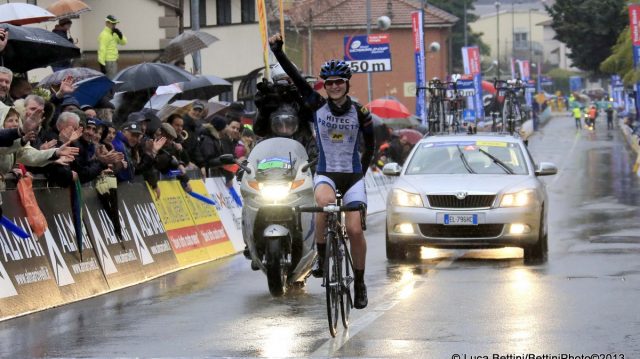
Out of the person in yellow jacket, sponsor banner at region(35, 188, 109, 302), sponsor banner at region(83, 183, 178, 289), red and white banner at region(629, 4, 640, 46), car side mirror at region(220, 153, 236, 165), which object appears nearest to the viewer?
car side mirror at region(220, 153, 236, 165)

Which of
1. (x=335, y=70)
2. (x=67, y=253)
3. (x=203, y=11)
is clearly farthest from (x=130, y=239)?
(x=203, y=11)

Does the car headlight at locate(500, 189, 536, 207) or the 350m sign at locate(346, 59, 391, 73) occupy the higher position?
the 350m sign at locate(346, 59, 391, 73)

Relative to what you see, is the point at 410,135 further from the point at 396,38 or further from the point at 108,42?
the point at 396,38

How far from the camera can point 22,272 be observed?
13336 millimetres

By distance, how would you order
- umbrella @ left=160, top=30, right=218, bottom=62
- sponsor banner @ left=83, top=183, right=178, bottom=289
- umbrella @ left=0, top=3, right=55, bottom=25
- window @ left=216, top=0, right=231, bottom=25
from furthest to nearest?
1. window @ left=216, top=0, right=231, bottom=25
2. umbrella @ left=160, top=30, right=218, bottom=62
3. umbrella @ left=0, top=3, right=55, bottom=25
4. sponsor banner @ left=83, top=183, right=178, bottom=289

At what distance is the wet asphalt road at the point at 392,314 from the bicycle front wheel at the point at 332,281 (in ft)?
0.53

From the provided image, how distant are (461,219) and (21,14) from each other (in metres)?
5.90

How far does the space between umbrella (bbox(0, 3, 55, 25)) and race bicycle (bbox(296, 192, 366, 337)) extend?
7753 mm

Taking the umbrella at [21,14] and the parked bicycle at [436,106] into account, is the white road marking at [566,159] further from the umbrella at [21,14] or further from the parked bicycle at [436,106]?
the umbrella at [21,14]

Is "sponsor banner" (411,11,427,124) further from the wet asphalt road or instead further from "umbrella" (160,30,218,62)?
the wet asphalt road

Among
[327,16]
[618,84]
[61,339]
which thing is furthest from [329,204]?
[618,84]

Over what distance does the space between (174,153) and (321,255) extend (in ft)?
27.3

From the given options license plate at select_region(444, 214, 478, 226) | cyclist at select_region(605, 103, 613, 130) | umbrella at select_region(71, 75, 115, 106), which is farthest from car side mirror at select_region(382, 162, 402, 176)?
cyclist at select_region(605, 103, 613, 130)

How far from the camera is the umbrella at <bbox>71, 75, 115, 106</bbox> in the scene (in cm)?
1827
